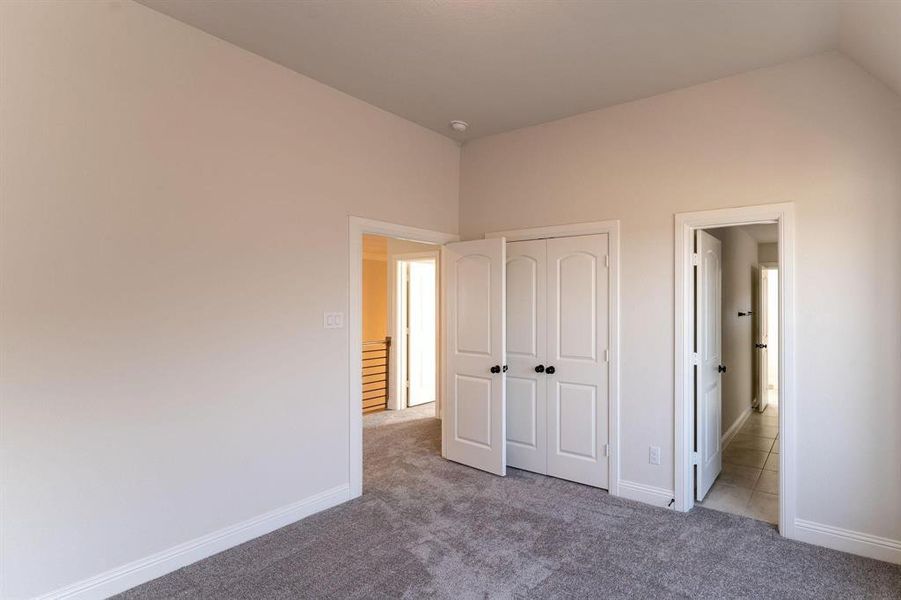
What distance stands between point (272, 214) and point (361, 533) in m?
2.13

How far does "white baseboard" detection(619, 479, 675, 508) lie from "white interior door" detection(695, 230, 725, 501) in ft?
0.87

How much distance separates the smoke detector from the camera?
12.7 feet

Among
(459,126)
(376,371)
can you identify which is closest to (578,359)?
(459,126)

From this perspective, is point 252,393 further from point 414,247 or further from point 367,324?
point 367,324

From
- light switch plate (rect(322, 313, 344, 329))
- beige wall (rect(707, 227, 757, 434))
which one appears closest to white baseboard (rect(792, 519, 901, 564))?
beige wall (rect(707, 227, 757, 434))

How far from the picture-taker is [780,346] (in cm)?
283

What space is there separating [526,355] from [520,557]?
5.68 ft

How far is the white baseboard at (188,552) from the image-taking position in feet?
7.11

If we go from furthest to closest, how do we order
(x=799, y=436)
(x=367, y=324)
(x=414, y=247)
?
(x=367, y=324), (x=414, y=247), (x=799, y=436)

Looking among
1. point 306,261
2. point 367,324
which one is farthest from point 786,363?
point 367,324

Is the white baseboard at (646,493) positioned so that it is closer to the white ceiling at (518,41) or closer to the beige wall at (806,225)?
the beige wall at (806,225)

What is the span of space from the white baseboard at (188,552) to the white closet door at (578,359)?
1860 millimetres

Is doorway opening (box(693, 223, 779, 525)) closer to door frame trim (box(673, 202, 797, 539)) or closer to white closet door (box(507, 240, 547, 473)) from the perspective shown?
door frame trim (box(673, 202, 797, 539))

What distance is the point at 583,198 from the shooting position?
3660 millimetres
